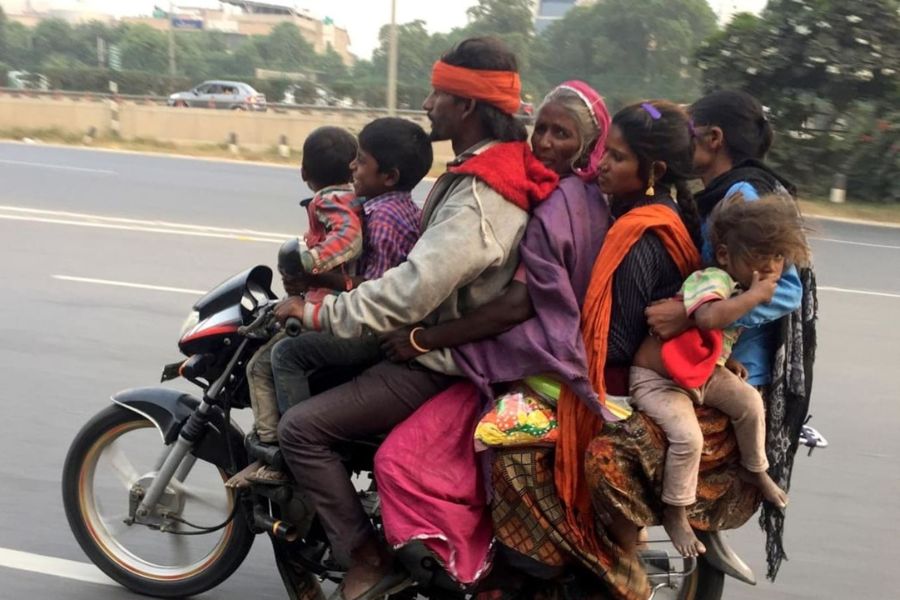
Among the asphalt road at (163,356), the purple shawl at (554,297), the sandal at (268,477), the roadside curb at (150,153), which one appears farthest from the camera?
the roadside curb at (150,153)

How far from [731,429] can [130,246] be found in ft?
24.2

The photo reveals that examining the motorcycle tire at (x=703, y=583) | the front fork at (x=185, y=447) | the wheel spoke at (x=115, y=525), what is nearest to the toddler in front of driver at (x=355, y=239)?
the front fork at (x=185, y=447)

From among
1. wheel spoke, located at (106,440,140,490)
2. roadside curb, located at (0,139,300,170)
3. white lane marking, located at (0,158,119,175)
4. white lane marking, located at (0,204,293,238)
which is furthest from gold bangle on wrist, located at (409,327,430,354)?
roadside curb, located at (0,139,300,170)

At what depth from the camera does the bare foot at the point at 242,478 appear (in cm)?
279

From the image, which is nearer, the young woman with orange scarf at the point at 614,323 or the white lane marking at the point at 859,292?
the young woman with orange scarf at the point at 614,323

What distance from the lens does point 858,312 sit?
7.66 meters

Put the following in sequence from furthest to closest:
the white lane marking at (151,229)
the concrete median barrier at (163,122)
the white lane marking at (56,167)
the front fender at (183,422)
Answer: the concrete median barrier at (163,122) → the white lane marking at (56,167) → the white lane marking at (151,229) → the front fender at (183,422)

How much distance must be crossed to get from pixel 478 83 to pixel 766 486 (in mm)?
1308

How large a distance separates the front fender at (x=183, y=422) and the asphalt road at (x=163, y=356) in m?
0.55

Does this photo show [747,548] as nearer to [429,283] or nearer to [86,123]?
[429,283]

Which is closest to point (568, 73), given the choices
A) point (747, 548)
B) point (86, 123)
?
point (86, 123)

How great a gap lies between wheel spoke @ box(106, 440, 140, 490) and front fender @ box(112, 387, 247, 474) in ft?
0.80

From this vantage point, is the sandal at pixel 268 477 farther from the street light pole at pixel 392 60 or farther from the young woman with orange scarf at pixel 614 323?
the street light pole at pixel 392 60

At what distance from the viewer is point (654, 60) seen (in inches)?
1623
